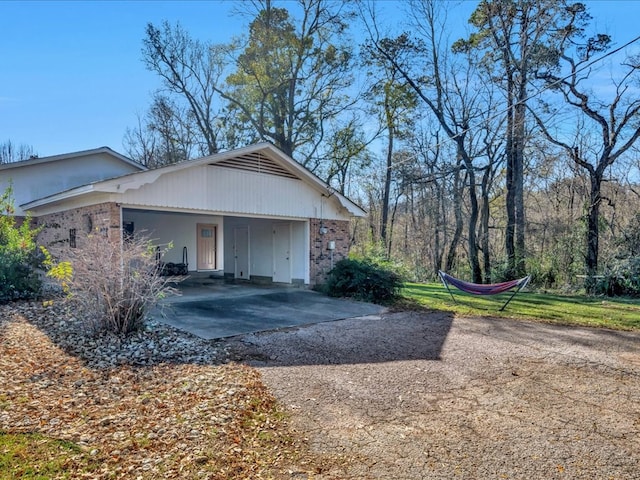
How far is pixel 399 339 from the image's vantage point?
22.2 feet

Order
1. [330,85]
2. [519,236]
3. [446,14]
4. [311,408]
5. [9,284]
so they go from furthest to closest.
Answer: [330,85]
[446,14]
[519,236]
[9,284]
[311,408]

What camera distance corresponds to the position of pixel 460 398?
4238 millimetres

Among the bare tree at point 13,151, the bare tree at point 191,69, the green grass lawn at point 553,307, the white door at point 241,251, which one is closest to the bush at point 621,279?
the green grass lawn at point 553,307

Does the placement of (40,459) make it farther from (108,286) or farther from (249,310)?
(249,310)

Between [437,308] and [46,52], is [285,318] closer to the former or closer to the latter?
[437,308]

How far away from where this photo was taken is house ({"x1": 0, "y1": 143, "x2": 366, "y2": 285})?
9406 millimetres

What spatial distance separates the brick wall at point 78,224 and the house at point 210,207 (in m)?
0.03

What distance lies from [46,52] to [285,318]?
10.9 metres

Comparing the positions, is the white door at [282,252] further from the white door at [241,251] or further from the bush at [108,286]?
the bush at [108,286]

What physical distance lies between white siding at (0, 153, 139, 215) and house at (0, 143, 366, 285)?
28mm

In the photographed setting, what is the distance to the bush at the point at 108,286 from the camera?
6191 mm

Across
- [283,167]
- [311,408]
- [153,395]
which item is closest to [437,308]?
[283,167]

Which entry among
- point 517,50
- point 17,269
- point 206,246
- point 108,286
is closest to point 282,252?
point 206,246

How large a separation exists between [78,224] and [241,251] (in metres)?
5.71
